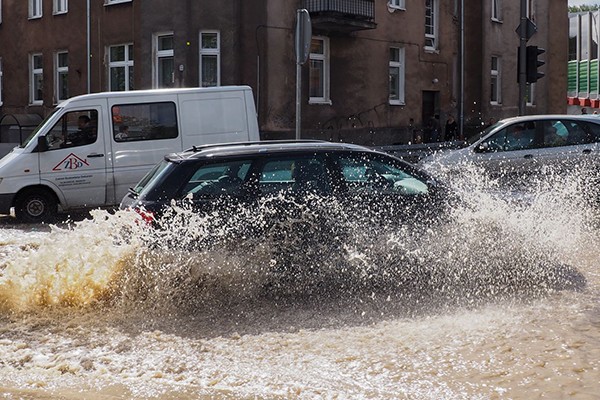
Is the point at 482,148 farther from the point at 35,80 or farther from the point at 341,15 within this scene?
the point at 35,80

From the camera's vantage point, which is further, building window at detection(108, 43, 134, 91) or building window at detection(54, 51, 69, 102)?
building window at detection(54, 51, 69, 102)

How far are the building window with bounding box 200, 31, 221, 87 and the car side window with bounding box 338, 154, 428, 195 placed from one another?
1740 centimetres

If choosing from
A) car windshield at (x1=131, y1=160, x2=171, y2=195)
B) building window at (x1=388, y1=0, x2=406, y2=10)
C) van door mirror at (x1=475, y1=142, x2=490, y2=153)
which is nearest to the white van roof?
van door mirror at (x1=475, y1=142, x2=490, y2=153)

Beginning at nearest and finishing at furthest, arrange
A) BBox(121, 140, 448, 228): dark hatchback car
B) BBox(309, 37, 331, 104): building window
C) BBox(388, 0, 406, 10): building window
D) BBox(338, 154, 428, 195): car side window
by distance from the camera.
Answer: BBox(121, 140, 448, 228): dark hatchback car < BBox(338, 154, 428, 195): car side window < BBox(309, 37, 331, 104): building window < BBox(388, 0, 406, 10): building window

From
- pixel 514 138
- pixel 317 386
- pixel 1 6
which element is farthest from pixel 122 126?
pixel 1 6

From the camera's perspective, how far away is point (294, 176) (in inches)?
315

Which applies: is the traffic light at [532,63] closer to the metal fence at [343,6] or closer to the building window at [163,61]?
the metal fence at [343,6]

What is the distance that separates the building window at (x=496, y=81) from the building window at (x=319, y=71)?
1223 cm

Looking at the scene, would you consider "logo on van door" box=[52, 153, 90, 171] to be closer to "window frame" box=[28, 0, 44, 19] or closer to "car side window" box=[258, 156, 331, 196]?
"car side window" box=[258, 156, 331, 196]

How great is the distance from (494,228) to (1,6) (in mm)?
A: 29057

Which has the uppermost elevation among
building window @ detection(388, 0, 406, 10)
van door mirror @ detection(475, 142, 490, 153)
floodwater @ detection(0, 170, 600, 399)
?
building window @ detection(388, 0, 406, 10)

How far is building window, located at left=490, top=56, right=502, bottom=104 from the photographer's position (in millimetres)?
36938

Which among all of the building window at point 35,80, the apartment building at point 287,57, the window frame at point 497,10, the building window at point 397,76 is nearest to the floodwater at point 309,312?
the apartment building at point 287,57

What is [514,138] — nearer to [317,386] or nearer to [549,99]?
[317,386]
